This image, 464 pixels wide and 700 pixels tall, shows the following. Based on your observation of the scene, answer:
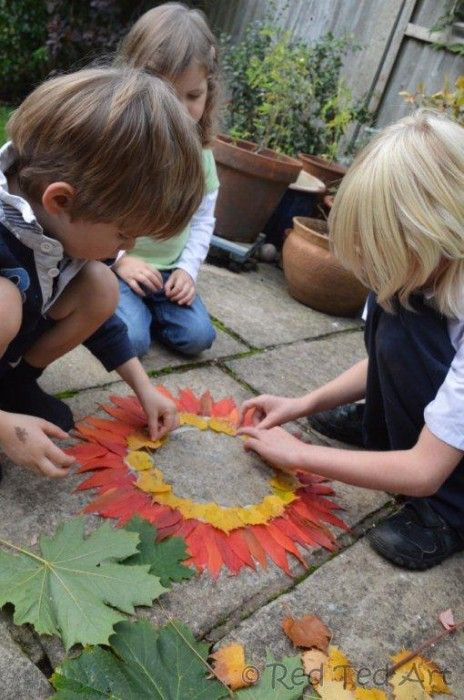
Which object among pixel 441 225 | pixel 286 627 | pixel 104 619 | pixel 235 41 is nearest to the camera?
pixel 104 619

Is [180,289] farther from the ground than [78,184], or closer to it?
closer to it

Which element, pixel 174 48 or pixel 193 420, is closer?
pixel 193 420

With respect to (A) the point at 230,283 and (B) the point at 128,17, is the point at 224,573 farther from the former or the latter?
(B) the point at 128,17

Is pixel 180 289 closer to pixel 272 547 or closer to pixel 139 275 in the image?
pixel 139 275

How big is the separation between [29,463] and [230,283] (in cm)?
190

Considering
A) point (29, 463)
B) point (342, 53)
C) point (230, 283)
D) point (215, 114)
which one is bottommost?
point (230, 283)

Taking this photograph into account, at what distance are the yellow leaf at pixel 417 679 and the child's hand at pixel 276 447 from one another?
0.45 metres

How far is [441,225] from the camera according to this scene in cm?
127

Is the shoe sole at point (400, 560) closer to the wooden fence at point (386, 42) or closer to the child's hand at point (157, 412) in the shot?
the child's hand at point (157, 412)

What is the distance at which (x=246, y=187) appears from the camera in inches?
124

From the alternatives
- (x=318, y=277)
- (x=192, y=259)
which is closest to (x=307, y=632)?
(x=192, y=259)

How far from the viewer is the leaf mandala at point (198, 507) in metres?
1.29

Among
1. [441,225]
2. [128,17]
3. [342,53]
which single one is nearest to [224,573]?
[441,225]

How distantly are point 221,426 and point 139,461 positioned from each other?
30 centimetres
